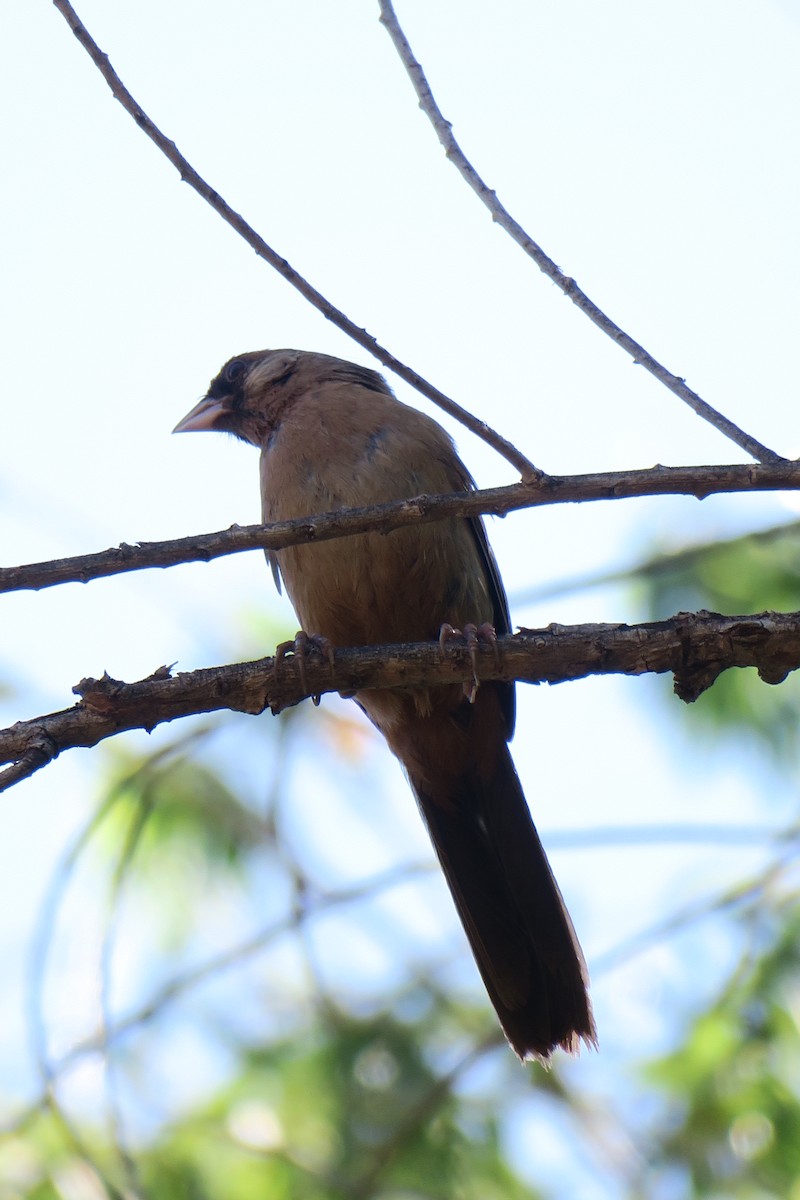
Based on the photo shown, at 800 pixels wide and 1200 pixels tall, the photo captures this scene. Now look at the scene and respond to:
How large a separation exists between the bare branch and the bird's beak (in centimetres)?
272

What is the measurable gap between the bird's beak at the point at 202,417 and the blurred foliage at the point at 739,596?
82.4 inches

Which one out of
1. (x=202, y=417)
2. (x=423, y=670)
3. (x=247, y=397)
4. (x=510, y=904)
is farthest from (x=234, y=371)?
(x=423, y=670)

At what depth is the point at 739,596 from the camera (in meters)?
5.13

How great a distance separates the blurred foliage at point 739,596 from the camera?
4.98 meters

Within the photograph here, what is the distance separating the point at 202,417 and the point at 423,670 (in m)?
2.91

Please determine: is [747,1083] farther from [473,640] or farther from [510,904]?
[473,640]

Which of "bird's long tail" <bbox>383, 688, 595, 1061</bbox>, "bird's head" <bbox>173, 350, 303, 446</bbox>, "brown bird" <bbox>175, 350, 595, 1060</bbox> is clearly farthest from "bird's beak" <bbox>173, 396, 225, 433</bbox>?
"bird's long tail" <bbox>383, 688, 595, 1061</bbox>

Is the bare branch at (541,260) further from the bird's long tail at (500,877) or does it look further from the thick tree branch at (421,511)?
the bird's long tail at (500,877)

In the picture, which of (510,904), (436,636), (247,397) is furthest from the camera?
(247,397)

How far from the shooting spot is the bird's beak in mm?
5926

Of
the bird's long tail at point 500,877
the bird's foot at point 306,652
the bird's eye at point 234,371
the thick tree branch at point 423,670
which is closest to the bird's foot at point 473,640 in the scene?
the thick tree branch at point 423,670

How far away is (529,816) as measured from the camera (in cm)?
473

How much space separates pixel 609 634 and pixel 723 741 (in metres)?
2.57

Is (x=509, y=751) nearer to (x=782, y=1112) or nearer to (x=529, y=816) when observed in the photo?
(x=529, y=816)
